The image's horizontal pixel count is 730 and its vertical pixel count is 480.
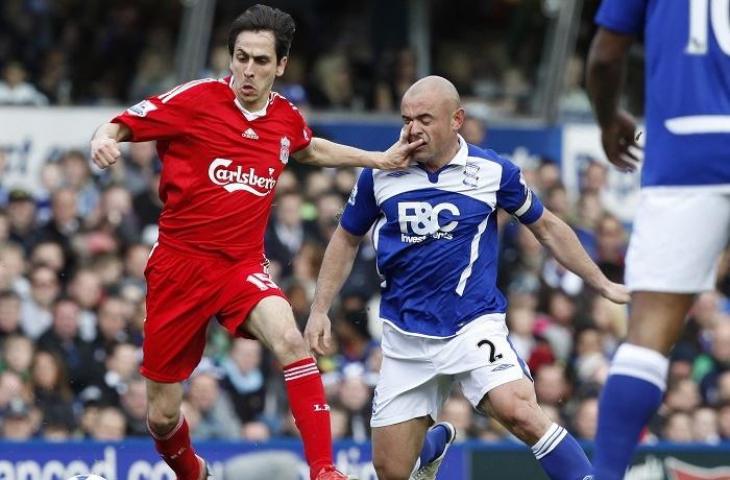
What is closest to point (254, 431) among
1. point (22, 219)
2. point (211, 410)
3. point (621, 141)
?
point (211, 410)

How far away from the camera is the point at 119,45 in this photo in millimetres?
16109

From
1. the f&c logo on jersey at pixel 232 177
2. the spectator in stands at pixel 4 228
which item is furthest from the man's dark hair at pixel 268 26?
the spectator in stands at pixel 4 228

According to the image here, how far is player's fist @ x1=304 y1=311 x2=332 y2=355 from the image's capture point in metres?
8.31

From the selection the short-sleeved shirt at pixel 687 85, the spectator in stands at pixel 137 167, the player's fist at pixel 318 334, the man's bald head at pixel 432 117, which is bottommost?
the spectator in stands at pixel 137 167

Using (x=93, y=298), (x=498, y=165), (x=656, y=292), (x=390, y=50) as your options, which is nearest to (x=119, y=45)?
(x=390, y=50)

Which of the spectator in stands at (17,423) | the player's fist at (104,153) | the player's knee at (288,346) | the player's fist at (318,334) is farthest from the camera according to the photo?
the spectator in stands at (17,423)

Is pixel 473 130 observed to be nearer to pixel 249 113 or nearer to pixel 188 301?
pixel 249 113

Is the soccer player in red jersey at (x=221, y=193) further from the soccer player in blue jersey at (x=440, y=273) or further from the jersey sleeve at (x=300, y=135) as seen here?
the soccer player in blue jersey at (x=440, y=273)

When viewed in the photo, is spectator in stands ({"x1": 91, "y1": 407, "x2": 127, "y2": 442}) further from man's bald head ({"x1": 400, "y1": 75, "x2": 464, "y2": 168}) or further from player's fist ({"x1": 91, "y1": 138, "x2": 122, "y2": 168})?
player's fist ({"x1": 91, "y1": 138, "x2": 122, "y2": 168})

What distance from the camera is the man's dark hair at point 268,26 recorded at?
26.4ft

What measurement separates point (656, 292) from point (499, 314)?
10.1 feet

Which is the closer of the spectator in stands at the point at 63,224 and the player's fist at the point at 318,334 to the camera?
the player's fist at the point at 318,334

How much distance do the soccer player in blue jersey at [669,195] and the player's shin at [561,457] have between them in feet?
8.71

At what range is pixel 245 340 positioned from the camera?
12484 millimetres
